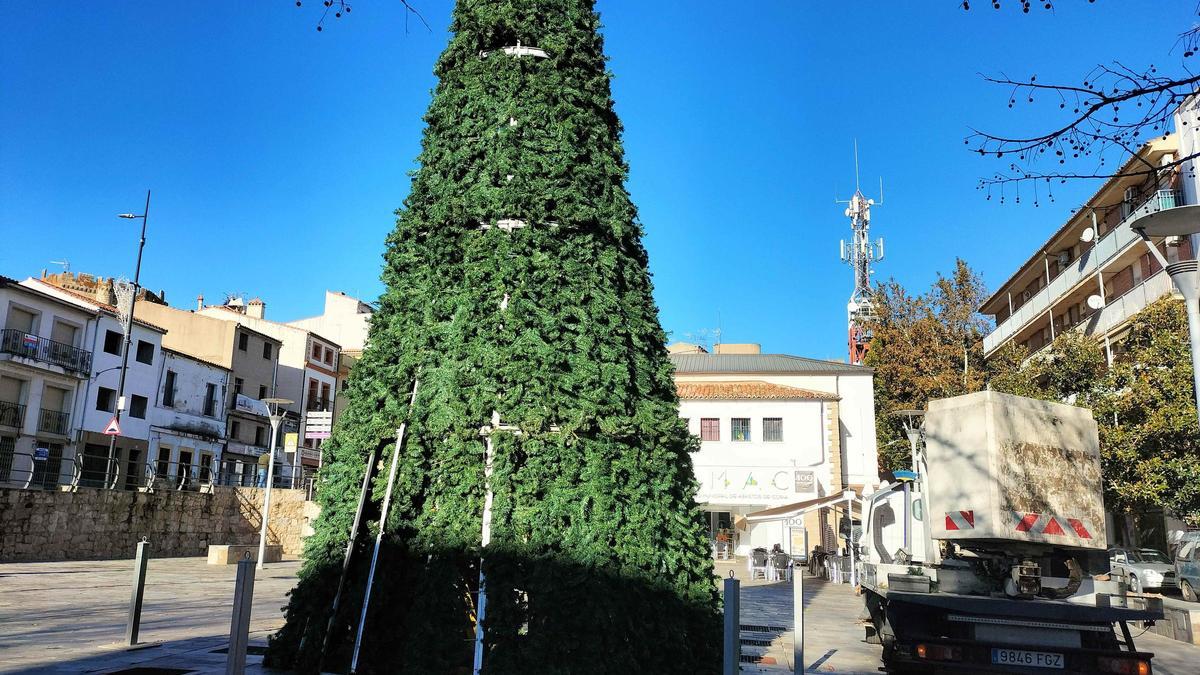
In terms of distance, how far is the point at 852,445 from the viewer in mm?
39469

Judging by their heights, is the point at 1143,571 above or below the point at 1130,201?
below

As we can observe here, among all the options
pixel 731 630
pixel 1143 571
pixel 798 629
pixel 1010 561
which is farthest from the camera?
pixel 1143 571

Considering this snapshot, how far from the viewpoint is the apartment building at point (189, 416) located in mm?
38594

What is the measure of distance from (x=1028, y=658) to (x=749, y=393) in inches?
1227

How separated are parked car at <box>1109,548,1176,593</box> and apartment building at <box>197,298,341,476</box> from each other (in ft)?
131

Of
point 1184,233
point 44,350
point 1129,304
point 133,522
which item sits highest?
point 1129,304

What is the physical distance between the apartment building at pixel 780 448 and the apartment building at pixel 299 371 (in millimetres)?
24156

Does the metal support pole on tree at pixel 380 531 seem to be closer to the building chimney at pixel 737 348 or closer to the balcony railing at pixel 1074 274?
the balcony railing at pixel 1074 274

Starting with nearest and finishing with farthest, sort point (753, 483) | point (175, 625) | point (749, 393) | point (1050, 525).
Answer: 1. point (1050, 525)
2. point (175, 625)
3. point (753, 483)
4. point (749, 393)

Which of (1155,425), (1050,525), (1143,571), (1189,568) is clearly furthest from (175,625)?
(1143,571)

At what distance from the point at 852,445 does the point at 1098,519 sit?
103 ft

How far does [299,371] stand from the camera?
50.0 metres

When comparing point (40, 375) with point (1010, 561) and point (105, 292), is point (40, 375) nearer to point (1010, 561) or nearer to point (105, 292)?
point (105, 292)

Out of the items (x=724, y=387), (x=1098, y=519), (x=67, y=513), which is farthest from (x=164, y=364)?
(x=1098, y=519)
